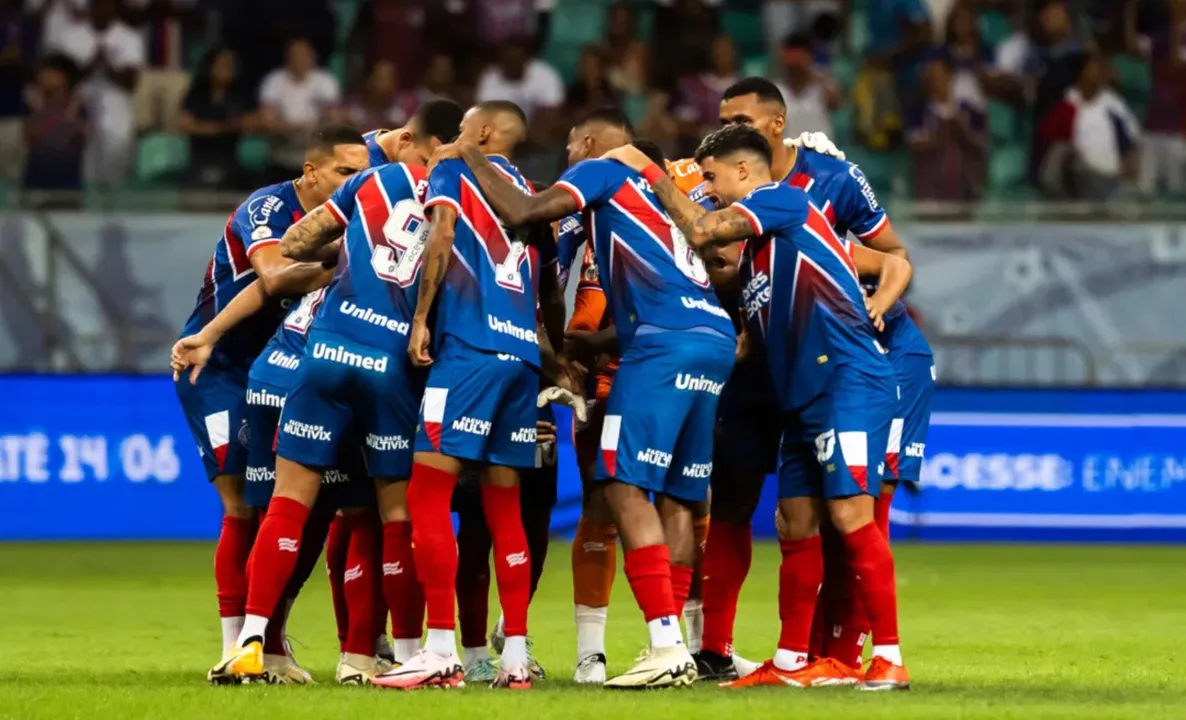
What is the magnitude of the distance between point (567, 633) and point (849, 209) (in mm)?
3349

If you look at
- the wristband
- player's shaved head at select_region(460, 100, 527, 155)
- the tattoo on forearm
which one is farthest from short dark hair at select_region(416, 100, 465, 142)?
the wristband

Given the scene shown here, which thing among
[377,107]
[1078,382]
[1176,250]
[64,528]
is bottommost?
[64,528]

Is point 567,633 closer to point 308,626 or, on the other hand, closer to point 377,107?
point 308,626

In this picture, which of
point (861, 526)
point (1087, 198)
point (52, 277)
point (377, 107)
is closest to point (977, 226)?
point (1087, 198)

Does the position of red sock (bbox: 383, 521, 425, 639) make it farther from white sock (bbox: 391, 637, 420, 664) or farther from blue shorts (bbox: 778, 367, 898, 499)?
blue shorts (bbox: 778, 367, 898, 499)

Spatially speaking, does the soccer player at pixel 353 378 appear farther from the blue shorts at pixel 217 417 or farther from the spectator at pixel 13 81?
the spectator at pixel 13 81

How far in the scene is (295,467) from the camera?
347 inches

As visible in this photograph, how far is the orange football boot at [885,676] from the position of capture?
8539mm

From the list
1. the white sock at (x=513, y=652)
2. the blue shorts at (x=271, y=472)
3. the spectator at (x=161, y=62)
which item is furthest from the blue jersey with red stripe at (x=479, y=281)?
the spectator at (x=161, y=62)

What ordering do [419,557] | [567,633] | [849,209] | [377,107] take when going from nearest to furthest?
[419,557], [849,209], [567,633], [377,107]

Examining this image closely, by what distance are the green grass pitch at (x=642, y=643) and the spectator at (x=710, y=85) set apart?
500 centimetres

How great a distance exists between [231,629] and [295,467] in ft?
3.28

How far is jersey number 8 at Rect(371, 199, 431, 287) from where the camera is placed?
8.95 m

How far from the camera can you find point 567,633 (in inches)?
459
